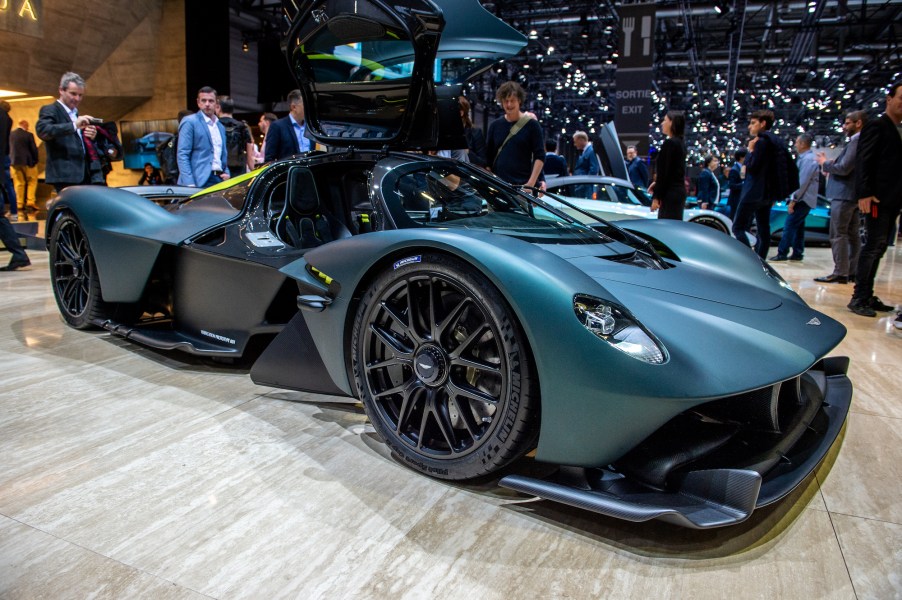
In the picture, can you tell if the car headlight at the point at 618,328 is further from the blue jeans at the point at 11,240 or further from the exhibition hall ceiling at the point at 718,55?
the exhibition hall ceiling at the point at 718,55

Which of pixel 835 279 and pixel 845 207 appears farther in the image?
pixel 835 279

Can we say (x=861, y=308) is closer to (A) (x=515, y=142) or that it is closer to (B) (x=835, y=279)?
(B) (x=835, y=279)

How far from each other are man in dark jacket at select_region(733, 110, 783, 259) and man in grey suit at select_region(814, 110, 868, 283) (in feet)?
1.86

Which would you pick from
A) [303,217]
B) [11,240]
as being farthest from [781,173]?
[11,240]

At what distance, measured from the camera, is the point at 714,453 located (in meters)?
1.73

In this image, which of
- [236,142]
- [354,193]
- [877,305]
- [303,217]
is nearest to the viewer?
[303,217]

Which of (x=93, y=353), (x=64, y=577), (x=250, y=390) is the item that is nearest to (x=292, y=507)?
(x=64, y=577)

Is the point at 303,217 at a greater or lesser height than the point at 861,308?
greater

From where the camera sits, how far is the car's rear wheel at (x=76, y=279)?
11.6 feet

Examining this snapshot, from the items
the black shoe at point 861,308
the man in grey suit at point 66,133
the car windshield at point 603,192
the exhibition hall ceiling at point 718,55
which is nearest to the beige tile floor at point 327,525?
the black shoe at point 861,308

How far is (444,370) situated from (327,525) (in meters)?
0.56

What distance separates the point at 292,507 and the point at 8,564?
703 mm

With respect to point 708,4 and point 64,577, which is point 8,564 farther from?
point 708,4

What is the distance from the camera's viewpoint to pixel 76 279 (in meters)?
3.69
